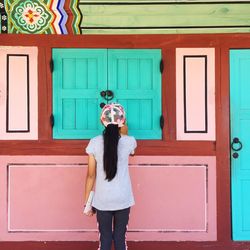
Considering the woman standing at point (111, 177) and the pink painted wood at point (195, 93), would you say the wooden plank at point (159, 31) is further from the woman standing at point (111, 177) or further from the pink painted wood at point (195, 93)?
A: the woman standing at point (111, 177)

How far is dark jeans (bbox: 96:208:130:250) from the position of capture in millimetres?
4195

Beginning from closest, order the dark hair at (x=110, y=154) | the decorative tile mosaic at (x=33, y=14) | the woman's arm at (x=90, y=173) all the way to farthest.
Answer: the dark hair at (x=110, y=154) → the woman's arm at (x=90, y=173) → the decorative tile mosaic at (x=33, y=14)

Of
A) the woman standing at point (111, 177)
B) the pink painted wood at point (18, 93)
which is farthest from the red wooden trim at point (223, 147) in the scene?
the pink painted wood at point (18, 93)

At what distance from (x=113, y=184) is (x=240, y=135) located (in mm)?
1858

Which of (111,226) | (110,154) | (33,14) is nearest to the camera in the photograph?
(110,154)

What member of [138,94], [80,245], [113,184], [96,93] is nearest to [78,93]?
[96,93]

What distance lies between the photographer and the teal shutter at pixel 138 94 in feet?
17.5

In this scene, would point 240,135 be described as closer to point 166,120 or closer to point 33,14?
point 166,120

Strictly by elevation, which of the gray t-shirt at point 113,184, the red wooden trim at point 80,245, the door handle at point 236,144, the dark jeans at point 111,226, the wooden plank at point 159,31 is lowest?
the red wooden trim at point 80,245

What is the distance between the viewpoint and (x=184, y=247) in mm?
5324

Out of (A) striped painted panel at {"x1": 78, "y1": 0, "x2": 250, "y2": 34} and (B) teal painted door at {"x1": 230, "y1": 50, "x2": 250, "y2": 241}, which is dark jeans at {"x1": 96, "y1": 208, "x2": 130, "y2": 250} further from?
(A) striped painted panel at {"x1": 78, "y1": 0, "x2": 250, "y2": 34}

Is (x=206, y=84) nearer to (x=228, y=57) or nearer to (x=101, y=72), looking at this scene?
(x=228, y=57)

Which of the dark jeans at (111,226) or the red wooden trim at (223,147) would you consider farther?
the red wooden trim at (223,147)

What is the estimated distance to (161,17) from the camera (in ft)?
17.4
